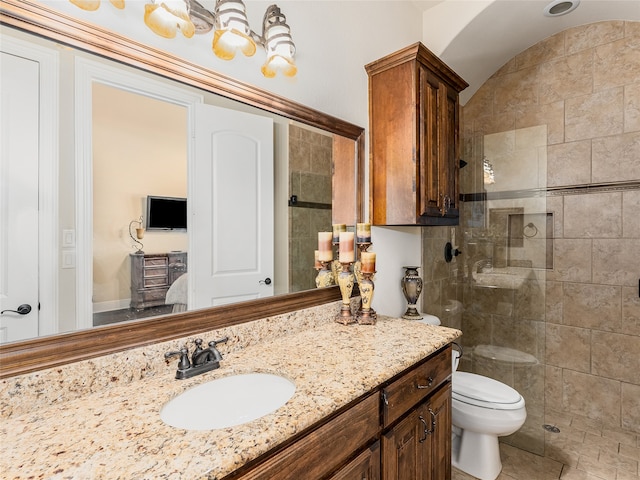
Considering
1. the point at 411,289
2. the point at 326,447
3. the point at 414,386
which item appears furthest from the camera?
the point at 411,289

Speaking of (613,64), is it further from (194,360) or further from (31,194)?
(31,194)

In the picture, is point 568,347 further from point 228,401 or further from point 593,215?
point 228,401

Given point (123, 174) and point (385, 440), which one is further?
point (385, 440)

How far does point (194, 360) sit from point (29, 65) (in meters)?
0.90

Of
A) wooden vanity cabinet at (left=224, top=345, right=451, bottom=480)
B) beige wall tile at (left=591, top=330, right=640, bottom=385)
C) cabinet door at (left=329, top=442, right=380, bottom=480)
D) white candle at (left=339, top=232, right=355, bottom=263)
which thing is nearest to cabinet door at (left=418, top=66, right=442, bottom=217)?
white candle at (left=339, top=232, right=355, bottom=263)

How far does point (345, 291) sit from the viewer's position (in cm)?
162

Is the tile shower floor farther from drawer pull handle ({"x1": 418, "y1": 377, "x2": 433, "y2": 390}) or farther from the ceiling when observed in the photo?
the ceiling

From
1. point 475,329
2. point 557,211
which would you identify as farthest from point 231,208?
point 557,211

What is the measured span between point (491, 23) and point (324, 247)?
183 centimetres

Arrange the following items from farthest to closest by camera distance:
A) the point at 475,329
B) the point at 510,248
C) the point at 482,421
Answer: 1. the point at 475,329
2. the point at 510,248
3. the point at 482,421

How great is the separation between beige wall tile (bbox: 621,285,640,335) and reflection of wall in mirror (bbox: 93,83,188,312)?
2.81 m

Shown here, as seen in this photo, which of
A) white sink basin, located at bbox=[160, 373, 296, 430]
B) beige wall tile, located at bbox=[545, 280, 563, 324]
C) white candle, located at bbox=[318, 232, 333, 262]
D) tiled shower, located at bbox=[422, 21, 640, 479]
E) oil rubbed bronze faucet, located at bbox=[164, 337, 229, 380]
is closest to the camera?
white sink basin, located at bbox=[160, 373, 296, 430]

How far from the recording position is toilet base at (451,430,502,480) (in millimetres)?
1888

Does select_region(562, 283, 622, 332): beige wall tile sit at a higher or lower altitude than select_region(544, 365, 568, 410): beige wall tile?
higher
